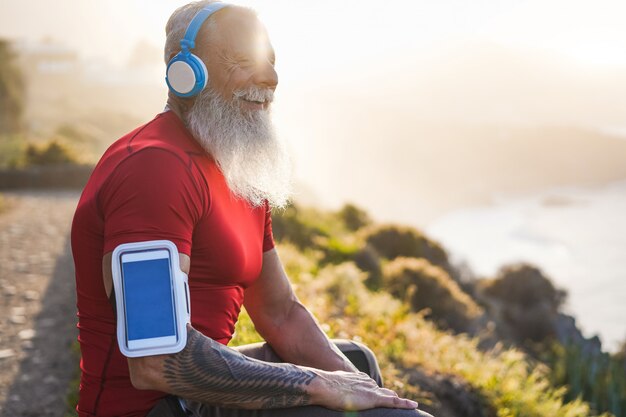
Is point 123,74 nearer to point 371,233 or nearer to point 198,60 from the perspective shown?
point 371,233

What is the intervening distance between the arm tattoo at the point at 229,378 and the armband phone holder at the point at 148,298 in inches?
3.1

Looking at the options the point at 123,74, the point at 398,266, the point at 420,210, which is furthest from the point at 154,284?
the point at 123,74

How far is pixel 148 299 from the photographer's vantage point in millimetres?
1672

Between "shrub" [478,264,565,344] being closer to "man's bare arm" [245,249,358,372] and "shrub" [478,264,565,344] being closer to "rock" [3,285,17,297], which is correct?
"rock" [3,285,17,297]

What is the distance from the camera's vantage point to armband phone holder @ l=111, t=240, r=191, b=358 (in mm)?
1650

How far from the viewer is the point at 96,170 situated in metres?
1.87

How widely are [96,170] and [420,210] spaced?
7011 centimetres

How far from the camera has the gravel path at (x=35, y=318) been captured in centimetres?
457

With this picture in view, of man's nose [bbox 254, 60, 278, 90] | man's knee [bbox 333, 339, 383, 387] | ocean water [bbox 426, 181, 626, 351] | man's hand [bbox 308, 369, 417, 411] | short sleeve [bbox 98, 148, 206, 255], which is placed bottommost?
ocean water [bbox 426, 181, 626, 351]

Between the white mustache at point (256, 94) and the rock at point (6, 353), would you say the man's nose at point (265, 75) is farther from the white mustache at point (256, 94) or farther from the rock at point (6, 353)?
→ the rock at point (6, 353)

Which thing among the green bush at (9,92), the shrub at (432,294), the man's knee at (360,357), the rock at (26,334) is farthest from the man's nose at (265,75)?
the green bush at (9,92)

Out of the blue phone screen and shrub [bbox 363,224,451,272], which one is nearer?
the blue phone screen

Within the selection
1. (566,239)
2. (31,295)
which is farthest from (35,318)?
(566,239)

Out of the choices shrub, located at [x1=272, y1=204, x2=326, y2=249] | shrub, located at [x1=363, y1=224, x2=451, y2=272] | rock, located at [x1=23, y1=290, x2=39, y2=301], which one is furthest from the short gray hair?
shrub, located at [x1=363, y1=224, x2=451, y2=272]
